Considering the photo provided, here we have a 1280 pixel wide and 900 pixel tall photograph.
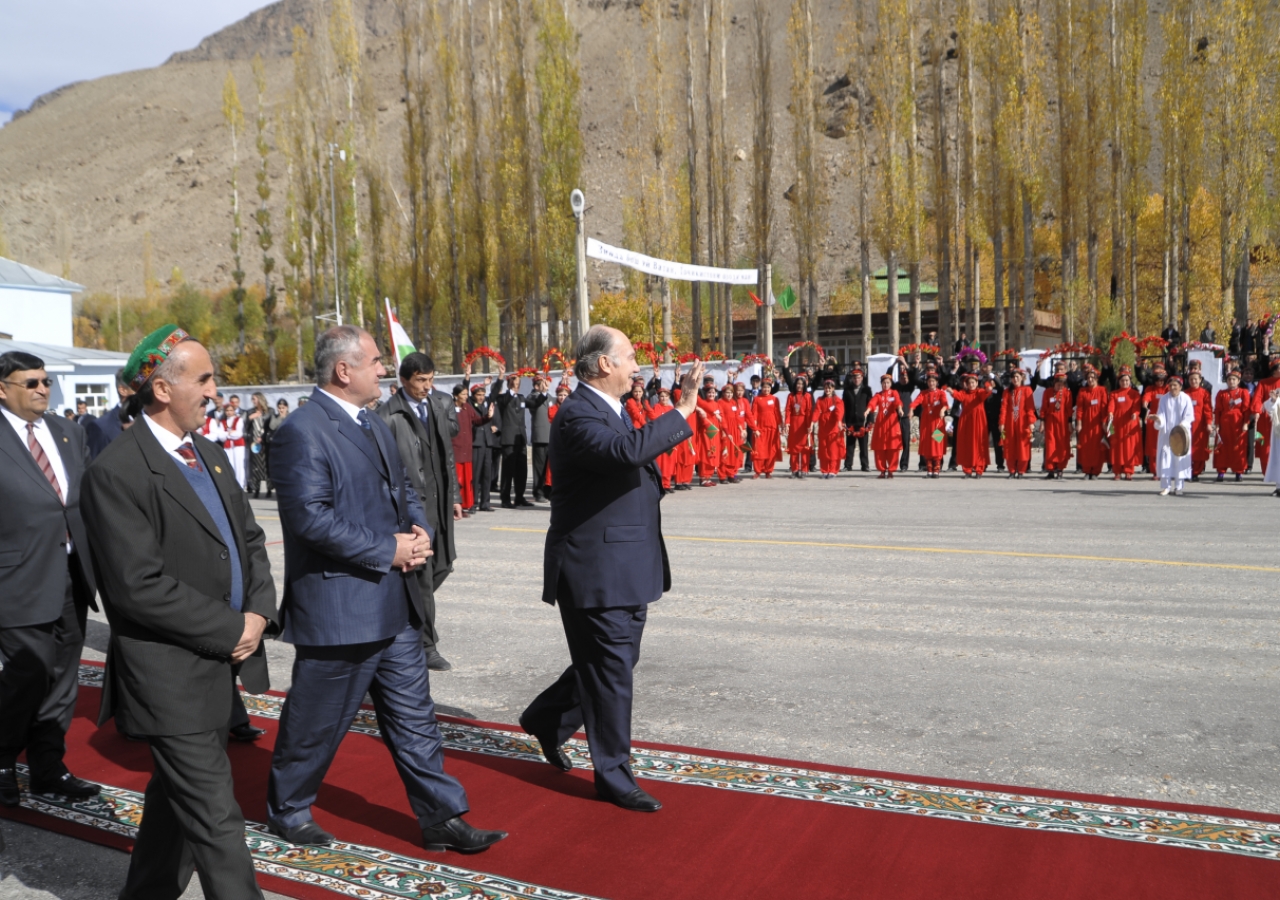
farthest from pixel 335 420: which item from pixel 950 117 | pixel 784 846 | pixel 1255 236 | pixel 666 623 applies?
pixel 950 117

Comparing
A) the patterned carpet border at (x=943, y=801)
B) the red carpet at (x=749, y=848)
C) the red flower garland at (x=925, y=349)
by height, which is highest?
the red flower garland at (x=925, y=349)

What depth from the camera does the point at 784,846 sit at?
3.90m

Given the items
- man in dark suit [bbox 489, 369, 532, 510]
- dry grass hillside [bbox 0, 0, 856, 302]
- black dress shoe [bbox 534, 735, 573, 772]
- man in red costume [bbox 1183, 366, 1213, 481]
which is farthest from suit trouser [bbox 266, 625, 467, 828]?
dry grass hillside [bbox 0, 0, 856, 302]

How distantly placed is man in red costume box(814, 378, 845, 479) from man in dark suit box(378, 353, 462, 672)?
1325 cm

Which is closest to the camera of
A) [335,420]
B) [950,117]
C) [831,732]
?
[335,420]

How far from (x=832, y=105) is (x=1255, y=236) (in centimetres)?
8558

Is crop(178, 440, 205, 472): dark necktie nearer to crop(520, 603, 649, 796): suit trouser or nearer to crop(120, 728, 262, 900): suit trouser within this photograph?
crop(120, 728, 262, 900): suit trouser

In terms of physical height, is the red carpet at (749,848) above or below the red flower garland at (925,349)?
below

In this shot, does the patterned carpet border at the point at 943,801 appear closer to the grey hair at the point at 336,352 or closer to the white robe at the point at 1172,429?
the grey hair at the point at 336,352

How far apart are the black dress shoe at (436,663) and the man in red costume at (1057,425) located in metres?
14.4

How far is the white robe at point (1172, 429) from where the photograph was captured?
49.6 feet

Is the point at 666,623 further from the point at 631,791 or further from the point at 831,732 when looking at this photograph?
the point at 631,791

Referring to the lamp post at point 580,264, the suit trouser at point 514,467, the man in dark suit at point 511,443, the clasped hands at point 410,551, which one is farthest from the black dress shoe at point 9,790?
the suit trouser at point 514,467

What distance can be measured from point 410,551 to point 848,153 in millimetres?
41372
